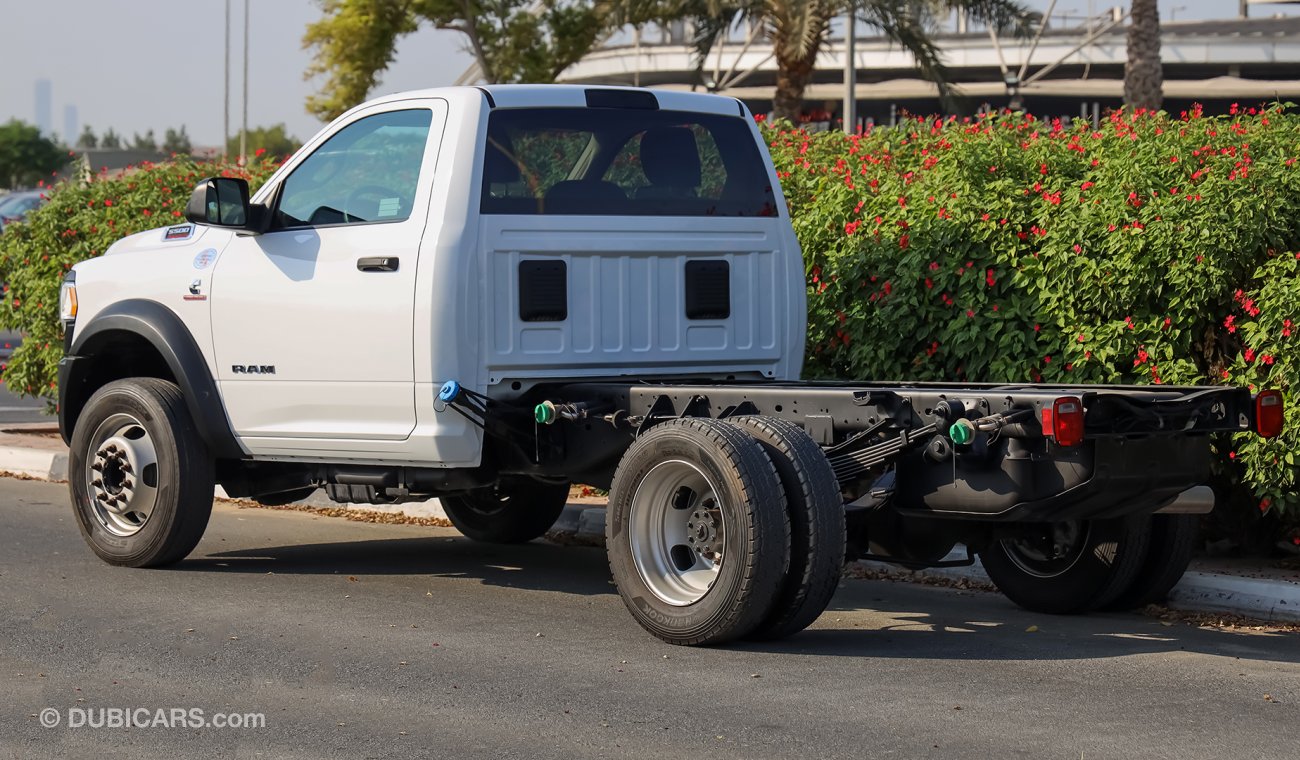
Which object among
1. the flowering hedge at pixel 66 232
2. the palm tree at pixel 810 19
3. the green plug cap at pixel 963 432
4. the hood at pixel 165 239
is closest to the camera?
the green plug cap at pixel 963 432

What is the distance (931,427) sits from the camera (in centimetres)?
647

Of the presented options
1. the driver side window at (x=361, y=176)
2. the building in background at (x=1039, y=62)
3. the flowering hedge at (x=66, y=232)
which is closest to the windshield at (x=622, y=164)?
the driver side window at (x=361, y=176)

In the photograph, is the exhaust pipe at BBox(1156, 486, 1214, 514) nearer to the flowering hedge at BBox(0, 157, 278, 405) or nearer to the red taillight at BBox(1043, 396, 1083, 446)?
the red taillight at BBox(1043, 396, 1083, 446)

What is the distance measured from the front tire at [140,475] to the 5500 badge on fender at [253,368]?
38 cm

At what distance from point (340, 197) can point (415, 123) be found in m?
0.51

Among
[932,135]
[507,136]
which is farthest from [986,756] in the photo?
[932,135]

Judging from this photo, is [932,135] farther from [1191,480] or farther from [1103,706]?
[1103,706]

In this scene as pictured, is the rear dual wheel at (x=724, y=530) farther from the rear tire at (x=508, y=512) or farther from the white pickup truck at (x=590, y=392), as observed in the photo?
the rear tire at (x=508, y=512)

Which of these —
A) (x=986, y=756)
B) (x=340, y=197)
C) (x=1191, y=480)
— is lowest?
(x=986, y=756)

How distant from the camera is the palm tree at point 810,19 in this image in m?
26.8

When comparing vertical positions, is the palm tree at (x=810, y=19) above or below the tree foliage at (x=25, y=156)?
below

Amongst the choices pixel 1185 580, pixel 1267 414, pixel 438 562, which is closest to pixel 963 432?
pixel 1267 414

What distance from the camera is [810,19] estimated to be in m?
26.5

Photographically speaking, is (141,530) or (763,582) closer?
(763,582)
